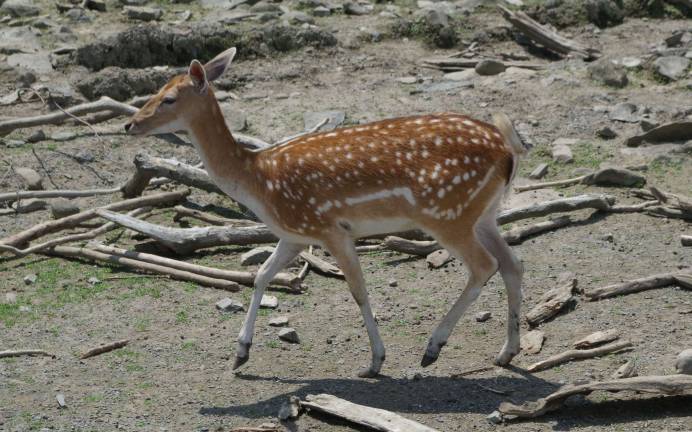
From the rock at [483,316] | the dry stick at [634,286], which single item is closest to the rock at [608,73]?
the dry stick at [634,286]

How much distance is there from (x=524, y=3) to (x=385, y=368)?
960 cm

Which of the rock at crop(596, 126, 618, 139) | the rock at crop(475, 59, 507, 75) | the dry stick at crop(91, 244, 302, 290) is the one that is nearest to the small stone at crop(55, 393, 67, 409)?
the dry stick at crop(91, 244, 302, 290)

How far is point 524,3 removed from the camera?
54.6 feet

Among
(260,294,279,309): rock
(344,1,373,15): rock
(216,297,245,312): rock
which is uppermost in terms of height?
(216,297,245,312): rock

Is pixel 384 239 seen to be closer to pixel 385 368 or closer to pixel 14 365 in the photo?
pixel 385 368

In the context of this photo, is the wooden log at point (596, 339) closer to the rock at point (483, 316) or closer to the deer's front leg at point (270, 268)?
the rock at point (483, 316)

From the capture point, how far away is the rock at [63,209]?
36.2ft

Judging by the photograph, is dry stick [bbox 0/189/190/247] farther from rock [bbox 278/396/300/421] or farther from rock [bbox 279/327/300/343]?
rock [bbox 278/396/300/421]

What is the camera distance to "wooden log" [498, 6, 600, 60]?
15242 millimetres

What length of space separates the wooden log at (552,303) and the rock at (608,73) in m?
5.66

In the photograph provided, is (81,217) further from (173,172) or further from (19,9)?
(19,9)

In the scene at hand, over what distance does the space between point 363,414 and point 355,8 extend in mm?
10125

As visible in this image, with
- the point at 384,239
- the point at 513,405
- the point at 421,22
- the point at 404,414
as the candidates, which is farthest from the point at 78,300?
the point at 421,22

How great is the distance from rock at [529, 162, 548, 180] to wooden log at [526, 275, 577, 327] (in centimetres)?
281
